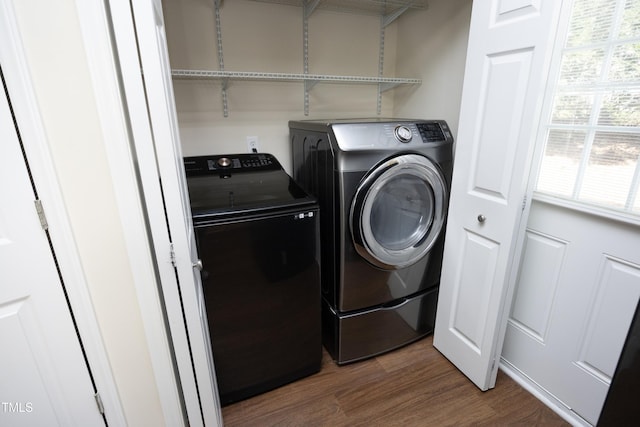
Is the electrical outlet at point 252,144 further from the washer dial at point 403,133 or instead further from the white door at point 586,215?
the white door at point 586,215

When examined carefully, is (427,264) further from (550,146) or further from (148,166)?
(148,166)

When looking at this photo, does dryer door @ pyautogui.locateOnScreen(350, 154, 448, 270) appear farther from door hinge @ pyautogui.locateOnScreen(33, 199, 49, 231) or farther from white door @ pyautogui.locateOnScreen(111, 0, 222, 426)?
door hinge @ pyautogui.locateOnScreen(33, 199, 49, 231)

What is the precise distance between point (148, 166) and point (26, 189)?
34cm

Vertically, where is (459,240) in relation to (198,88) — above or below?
below

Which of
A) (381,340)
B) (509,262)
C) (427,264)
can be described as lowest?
(381,340)

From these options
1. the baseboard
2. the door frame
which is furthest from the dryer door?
the door frame

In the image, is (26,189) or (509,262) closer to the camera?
(26,189)

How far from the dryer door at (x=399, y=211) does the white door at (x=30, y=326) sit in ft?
3.59

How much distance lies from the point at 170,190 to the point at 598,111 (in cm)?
154

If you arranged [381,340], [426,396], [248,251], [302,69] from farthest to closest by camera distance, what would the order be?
1. [302,69]
2. [381,340]
3. [426,396]
4. [248,251]

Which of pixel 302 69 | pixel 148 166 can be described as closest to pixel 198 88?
pixel 302 69

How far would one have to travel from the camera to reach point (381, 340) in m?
1.76

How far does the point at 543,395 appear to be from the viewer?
1.49 metres

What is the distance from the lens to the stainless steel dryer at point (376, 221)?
1429mm
